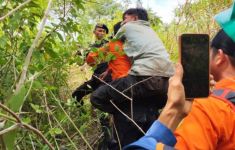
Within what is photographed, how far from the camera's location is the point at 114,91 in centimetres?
325

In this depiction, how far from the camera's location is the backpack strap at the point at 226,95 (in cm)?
118

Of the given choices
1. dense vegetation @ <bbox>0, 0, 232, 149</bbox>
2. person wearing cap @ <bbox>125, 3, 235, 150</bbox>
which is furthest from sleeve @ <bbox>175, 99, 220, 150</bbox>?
dense vegetation @ <bbox>0, 0, 232, 149</bbox>

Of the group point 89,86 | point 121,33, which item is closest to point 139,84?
point 121,33

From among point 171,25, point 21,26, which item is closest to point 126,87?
point 21,26

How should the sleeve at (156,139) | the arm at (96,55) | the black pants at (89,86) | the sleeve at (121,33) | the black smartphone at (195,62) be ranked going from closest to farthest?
the sleeve at (156,139) → the black smartphone at (195,62) → the arm at (96,55) → the sleeve at (121,33) → the black pants at (89,86)

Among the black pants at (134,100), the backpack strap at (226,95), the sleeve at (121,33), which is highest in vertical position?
the backpack strap at (226,95)

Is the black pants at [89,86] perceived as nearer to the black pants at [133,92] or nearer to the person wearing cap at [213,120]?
the black pants at [133,92]

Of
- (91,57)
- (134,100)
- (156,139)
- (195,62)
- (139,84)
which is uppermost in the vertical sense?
(195,62)

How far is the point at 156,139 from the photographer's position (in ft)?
3.51

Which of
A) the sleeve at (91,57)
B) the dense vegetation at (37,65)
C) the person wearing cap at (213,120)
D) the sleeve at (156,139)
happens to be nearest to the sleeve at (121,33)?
the sleeve at (91,57)

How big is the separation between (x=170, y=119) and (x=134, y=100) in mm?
2164

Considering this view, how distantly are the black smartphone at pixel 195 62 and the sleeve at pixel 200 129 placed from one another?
0.15ft

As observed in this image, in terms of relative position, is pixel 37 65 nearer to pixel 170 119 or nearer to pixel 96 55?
pixel 96 55

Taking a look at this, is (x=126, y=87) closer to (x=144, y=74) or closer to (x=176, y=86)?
(x=144, y=74)
